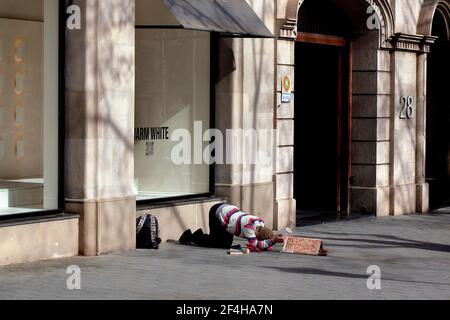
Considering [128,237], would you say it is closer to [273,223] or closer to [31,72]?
[31,72]

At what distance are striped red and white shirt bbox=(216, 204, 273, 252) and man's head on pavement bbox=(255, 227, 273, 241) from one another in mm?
47

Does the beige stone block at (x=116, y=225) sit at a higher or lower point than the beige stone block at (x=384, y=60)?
lower

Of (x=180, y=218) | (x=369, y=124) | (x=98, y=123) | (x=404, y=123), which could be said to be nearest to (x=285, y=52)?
(x=369, y=124)

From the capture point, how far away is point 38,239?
13.0 m

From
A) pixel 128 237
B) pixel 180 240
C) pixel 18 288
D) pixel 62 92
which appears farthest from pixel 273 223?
pixel 18 288

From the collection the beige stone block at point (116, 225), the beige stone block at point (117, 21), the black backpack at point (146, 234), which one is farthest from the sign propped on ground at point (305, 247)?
the beige stone block at point (117, 21)

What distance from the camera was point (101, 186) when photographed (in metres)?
13.7

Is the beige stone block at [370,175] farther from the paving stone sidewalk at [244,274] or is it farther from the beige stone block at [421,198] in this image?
the paving stone sidewalk at [244,274]

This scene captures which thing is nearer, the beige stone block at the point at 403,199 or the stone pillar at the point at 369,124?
the stone pillar at the point at 369,124

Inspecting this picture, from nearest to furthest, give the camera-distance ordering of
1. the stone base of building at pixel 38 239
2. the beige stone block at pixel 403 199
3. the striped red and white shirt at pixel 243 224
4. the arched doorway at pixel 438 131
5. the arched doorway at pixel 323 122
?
the stone base of building at pixel 38 239 < the striped red and white shirt at pixel 243 224 < the arched doorway at pixel 323 122 < the beige stone block at pixel 403 199 < the arched doorway at pixel 438 131

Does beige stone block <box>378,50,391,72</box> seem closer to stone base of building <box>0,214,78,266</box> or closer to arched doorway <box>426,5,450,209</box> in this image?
arched doorway <box>426,5,450,209</box>

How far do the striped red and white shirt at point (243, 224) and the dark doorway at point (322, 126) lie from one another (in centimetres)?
614

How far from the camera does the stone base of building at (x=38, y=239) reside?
1252 cm

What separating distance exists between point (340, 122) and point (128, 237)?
7.66m
